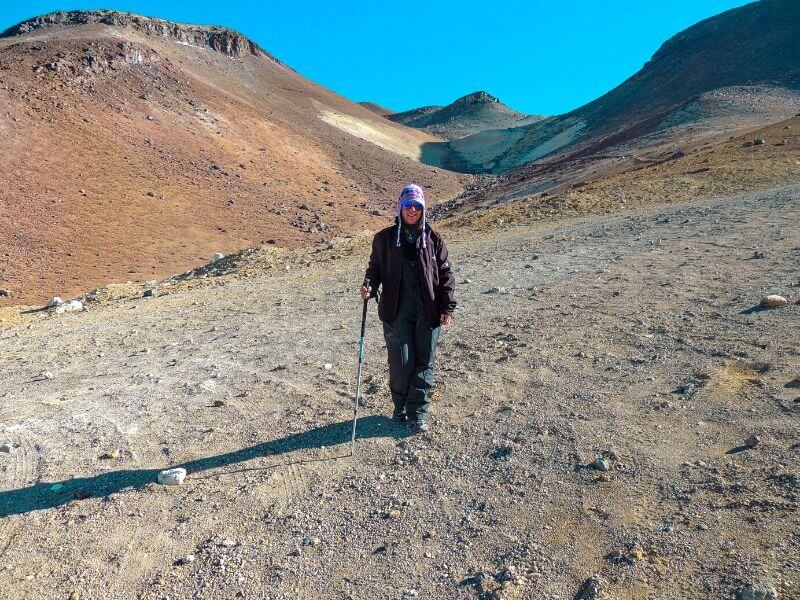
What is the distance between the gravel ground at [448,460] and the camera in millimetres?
3131

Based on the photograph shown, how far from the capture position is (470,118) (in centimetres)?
12225

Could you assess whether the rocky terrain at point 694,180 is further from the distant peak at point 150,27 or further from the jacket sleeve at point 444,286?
the distant peak at point 150,27

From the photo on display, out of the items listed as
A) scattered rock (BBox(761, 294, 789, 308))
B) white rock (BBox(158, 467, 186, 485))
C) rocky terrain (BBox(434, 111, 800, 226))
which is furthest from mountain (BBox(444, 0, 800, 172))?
white rock (BBox(158, 467, 186, 485))

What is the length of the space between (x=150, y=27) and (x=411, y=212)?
228ft

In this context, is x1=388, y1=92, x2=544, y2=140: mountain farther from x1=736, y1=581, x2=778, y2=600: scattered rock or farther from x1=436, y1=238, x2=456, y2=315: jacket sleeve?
x1=736, y1=581, x2=778, y2=600: scattered rock

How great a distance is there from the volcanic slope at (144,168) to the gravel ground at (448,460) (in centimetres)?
1661

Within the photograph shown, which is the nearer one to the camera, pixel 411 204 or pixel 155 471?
pixel 155 471

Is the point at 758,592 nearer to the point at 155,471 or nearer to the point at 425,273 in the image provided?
the point at 425,273

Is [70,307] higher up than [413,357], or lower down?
lower down

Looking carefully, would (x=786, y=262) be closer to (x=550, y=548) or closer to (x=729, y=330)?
(x=729, y=330)

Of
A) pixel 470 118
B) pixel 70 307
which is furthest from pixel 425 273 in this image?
pixel 470 118

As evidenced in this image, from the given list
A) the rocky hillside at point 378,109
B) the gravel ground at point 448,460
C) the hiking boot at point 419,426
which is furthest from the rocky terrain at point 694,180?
the rocky hillside at point 378,109

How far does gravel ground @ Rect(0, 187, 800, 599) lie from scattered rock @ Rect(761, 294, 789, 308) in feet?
0.49

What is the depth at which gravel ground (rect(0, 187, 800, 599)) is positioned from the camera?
3131 millimetres
